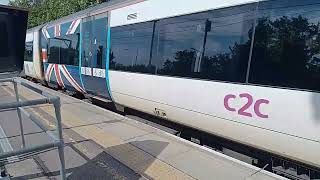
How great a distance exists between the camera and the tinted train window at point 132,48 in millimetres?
6945

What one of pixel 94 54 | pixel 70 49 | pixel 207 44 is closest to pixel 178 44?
pixel 207 44

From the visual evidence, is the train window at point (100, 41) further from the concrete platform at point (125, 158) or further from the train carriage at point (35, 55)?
the train carriage at point (35, 55)

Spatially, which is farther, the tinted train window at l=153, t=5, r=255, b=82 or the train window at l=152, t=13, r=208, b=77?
the train window at l=152, t=13, r=208, b=77

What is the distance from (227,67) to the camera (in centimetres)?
494

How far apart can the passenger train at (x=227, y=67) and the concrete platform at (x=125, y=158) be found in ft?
1.31

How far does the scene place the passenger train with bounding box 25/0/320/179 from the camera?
398 centimetres

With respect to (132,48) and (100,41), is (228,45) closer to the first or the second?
(132,48)

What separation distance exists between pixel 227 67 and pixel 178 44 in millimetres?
1326

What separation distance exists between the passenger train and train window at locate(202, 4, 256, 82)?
0.04 feet

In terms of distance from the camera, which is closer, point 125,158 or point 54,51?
point 125,158

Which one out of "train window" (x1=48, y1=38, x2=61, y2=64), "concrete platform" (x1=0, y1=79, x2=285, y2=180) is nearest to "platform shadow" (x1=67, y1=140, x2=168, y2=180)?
"concrete platform" (x1=0, y1=79, x2=285, y2=180)

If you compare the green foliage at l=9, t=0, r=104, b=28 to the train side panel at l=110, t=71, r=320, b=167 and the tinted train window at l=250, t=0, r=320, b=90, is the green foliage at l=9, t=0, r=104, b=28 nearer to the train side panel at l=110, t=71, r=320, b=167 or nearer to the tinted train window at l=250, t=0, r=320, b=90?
the train side panel at l=110, t=71, r=320, b=167

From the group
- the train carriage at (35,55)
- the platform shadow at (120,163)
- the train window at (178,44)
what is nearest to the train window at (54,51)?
the train carriage at (35,55)


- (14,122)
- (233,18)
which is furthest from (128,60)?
(233,18)
